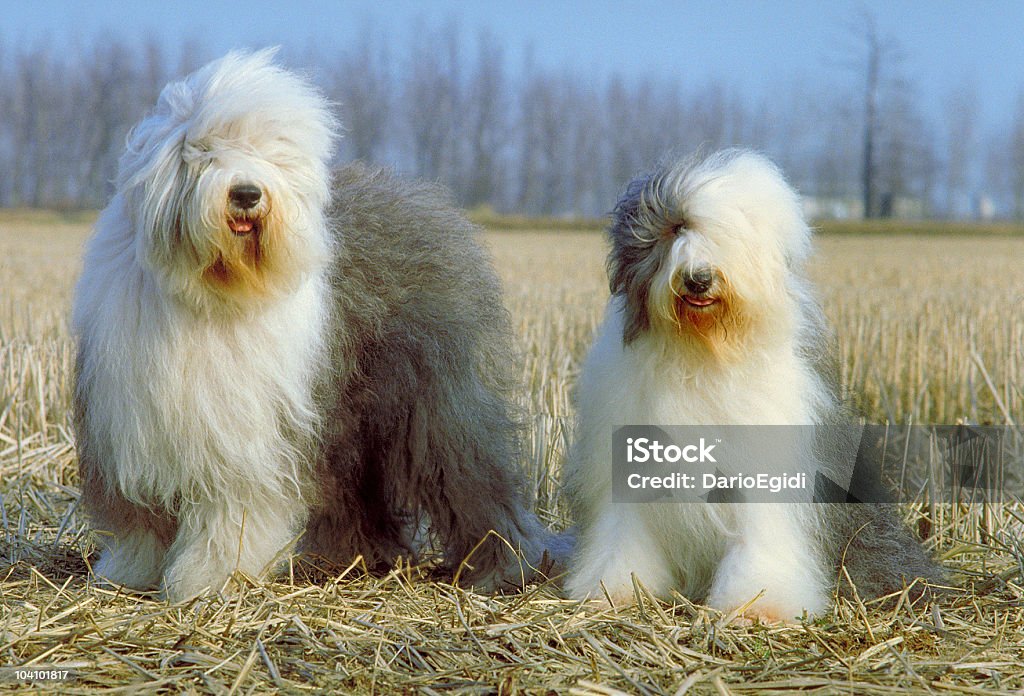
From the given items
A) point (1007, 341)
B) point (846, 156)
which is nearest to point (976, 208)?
point (846, 156)

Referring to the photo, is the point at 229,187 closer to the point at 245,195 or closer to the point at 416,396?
the point at 245,195

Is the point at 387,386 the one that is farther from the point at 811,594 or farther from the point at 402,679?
the point at 811,594

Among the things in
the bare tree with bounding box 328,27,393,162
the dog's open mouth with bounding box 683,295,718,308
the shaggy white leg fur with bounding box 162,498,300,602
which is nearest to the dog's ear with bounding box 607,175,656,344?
the dog's open mouth with bounding box 683,295,718,308

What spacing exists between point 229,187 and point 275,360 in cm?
67

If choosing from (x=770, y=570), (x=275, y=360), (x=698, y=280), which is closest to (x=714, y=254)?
(x=698, y=280)

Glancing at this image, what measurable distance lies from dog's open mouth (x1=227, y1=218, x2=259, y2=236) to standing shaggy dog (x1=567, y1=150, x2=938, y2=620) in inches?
49.5

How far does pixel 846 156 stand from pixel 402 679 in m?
66.2

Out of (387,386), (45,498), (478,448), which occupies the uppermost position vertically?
(387,386)

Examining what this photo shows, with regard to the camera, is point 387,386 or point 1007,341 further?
point 1007,341

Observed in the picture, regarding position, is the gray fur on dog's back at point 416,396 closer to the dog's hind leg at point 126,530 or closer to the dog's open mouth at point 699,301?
the dog's hind leg at point 126,530

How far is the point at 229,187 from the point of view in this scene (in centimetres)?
340

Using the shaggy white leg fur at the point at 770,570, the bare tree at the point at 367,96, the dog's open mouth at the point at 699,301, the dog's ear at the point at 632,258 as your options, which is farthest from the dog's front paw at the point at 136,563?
the bare tree at the point at 367,96

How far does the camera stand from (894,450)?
612 centimetres

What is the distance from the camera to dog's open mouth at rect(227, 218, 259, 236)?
3.47 metres
